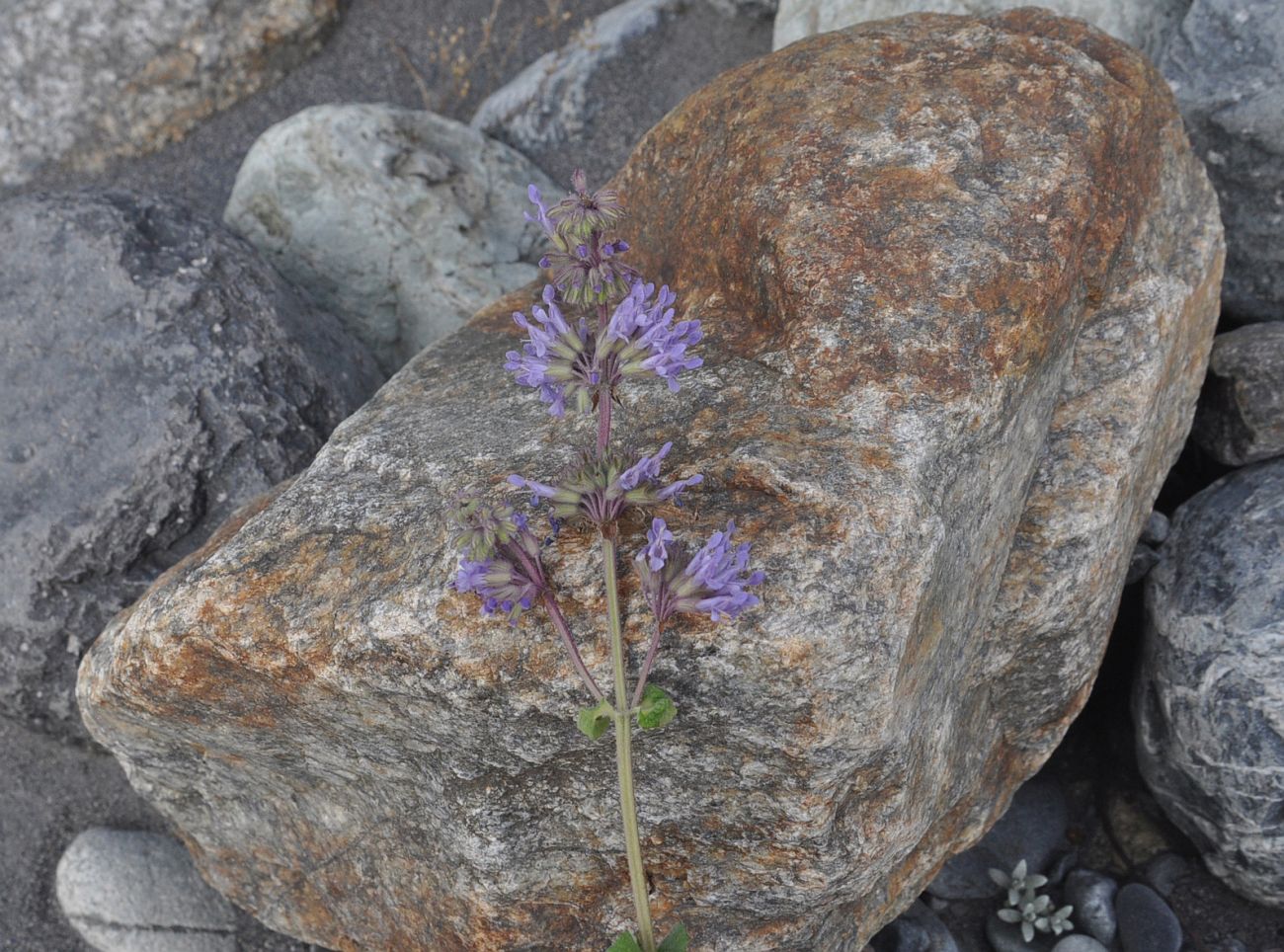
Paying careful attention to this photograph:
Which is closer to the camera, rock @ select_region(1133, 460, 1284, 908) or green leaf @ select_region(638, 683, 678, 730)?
green leaf @ select_region(638, 683, 678, 730)

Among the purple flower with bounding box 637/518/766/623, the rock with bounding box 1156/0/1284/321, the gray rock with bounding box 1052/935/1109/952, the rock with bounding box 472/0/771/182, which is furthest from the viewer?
the rock with bounding box 472/0/771/182

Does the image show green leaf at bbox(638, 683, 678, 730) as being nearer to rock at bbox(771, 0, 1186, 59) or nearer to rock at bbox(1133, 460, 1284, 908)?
rock at bbox(1133, 460, 1284, 908)

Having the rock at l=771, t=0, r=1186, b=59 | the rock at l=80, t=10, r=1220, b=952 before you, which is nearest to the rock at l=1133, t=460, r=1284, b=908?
the rock at l=80, t=10, r=1220, b=952

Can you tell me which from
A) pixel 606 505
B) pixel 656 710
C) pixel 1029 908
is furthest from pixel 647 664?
pixel 1029 908

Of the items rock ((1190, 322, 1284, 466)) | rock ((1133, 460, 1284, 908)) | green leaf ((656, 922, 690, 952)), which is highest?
green leaf ((656, 922, 690, 952))

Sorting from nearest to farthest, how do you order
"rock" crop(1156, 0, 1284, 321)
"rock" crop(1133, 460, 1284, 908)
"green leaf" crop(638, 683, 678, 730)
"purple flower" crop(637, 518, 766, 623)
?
"purple flower" crop(637, 518, 766, 623)
"green leaf" crop(638, 683, 678, 730)
"rock" crop(1133, 460, 1284, 908)
"rock" crop(1156, 0, 1284, 321)

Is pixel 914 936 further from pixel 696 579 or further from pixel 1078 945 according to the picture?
pixel 696 579

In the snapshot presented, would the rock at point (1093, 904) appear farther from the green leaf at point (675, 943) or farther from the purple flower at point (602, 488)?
the purple flower at point (602, 488)
